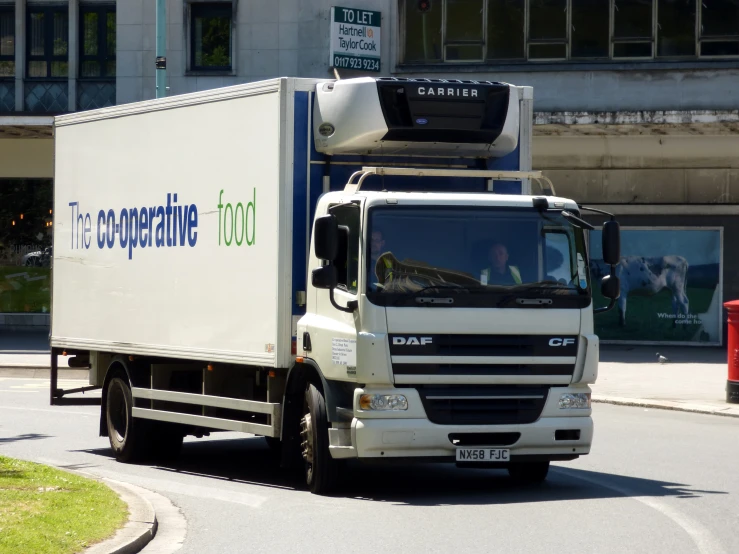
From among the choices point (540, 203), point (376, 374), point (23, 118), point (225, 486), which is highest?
point (23, 118)

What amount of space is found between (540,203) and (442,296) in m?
1.19

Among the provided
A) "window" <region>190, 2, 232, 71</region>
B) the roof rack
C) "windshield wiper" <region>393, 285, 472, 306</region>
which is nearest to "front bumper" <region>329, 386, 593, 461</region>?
"windshield wiper" <region>393, 285, 472, 306</region>

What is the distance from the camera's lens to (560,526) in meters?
9.55

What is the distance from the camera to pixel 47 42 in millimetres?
32719

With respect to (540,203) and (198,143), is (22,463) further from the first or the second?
(540,203)

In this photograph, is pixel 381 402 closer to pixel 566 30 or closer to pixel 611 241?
pixel 611 241

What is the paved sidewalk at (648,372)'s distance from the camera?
19.9 m

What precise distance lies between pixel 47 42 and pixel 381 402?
24.4 m

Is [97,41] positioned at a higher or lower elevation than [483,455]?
higher

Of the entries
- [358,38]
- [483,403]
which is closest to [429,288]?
[483,403]

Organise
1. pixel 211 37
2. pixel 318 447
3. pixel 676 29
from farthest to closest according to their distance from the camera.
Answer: pixel 211 37
pixel 676 29
pixel 318 447

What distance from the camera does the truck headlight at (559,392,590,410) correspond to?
1101 cm

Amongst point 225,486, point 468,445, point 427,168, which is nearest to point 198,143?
point 427,168

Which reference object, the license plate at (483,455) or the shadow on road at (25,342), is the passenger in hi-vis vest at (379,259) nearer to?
the license plate at (483,455)
